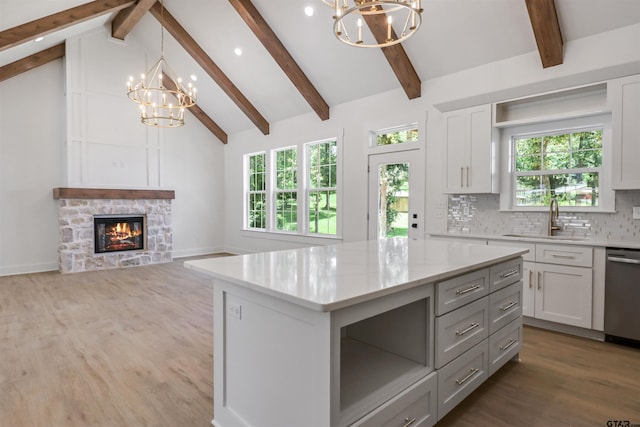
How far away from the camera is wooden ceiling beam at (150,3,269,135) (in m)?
5.84

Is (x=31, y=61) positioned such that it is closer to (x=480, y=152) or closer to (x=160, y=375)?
(x=160, y=375)

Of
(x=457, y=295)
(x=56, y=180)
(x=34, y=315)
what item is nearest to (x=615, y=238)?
(x=457, y=295)

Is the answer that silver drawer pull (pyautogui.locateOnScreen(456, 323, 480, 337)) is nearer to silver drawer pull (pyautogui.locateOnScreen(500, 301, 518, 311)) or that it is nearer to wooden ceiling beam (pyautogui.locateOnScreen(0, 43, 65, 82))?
silver drawer pull (pyautogui.locateOnScreen(500, 301, 518, 311))

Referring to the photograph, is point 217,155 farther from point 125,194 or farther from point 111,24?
point 111,24

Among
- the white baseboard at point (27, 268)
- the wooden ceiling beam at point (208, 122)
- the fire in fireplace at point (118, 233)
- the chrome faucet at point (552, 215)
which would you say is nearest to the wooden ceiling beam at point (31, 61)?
the wooden ceiling beam at point (208, 122)

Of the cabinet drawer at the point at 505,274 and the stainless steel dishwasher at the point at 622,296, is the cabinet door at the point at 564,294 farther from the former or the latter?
the cabinet drawer at the point at 505,274

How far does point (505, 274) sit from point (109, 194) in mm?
6472

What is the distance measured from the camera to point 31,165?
6148 millimetres

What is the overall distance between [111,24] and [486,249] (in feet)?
23.9

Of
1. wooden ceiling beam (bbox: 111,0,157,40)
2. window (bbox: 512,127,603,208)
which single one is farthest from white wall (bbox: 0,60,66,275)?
window (bbox: 512,127,603,208)

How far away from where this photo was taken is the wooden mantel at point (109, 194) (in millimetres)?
6070

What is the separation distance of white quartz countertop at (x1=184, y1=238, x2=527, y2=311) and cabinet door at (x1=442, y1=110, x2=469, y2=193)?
166 cm

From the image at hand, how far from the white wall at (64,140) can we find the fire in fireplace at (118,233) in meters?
0.64

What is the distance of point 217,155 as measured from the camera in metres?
8.45
